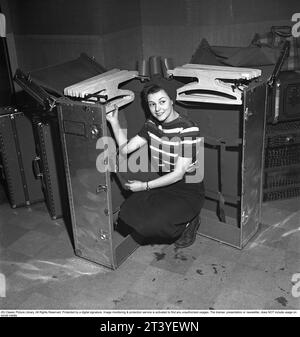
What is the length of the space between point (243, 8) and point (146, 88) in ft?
6.08

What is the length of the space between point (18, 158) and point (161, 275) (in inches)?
76.7

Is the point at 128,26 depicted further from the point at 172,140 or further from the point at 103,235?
the point at 103,235

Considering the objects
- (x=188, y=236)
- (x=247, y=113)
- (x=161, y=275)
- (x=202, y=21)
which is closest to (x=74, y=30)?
(x=202, y=21)

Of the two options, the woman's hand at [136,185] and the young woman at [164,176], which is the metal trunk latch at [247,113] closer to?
the young woman at [164,176]

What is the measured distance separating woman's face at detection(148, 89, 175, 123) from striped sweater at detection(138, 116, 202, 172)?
9 cm

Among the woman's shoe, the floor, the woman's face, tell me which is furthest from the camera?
the woman's shoe

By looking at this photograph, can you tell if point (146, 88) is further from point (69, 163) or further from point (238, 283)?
point (238, 283)

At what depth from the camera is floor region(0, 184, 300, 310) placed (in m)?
3.10

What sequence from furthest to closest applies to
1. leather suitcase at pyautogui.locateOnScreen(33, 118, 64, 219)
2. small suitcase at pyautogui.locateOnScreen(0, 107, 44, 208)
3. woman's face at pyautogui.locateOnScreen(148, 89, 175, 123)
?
1. small suitcase at pyautogui.locateOnScreen(0, 107, 44, 208)
2. leather suitcase at pyautogui.locateOnScreen(33, 118, 64, 219)
3. woman's face at pyautogui.locateOnScreen(148, 89, 175, 123)

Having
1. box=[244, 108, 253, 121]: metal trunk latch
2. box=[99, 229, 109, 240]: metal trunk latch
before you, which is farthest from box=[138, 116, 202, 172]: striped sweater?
A: box=[99, 229, 109, 240]: metal trunk latch

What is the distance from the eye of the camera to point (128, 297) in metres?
3.15

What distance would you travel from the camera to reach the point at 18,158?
429 centimetres

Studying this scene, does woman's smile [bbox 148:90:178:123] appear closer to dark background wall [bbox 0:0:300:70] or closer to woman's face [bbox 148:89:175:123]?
woman's face [bbox 148:89:175:123]

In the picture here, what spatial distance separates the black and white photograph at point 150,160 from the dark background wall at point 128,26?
15 millimetres
